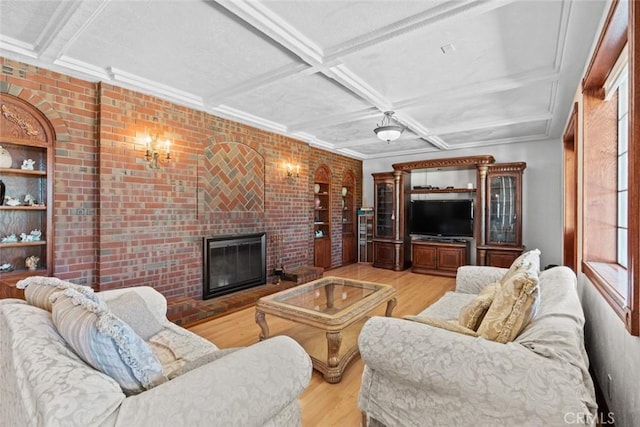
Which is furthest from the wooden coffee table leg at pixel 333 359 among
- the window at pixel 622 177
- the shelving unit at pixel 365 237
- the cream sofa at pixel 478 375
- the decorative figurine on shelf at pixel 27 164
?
the shelving unit at pixel 365 237

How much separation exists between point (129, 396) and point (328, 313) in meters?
1.58

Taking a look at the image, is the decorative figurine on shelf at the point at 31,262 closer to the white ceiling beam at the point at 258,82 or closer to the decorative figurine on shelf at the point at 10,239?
the decorative figurine on shelf at the point at 10,239

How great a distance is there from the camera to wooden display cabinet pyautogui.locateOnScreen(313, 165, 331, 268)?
6.21 m

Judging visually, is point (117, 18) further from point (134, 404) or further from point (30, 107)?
point (134, 404)

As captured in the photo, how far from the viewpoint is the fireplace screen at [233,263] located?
3936 millimetres

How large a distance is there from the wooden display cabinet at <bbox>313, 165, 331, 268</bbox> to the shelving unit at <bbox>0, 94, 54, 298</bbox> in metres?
4.16

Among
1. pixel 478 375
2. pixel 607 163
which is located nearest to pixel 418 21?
pixel 607 163

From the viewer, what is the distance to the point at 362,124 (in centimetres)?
457

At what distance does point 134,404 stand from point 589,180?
10.3 ft

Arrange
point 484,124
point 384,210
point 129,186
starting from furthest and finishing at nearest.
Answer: point 384,210, point 484,124, point 129,186

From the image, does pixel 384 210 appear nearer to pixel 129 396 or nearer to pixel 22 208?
pixel 22 208

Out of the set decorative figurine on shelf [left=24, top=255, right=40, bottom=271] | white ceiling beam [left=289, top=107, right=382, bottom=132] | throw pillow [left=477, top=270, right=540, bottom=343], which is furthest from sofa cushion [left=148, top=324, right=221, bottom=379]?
white ceiling beam [left=289, top=107, right=382, bottom=132]

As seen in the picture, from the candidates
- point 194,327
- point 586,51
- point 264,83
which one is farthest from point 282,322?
point 586,51

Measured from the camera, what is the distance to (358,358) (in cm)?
260
